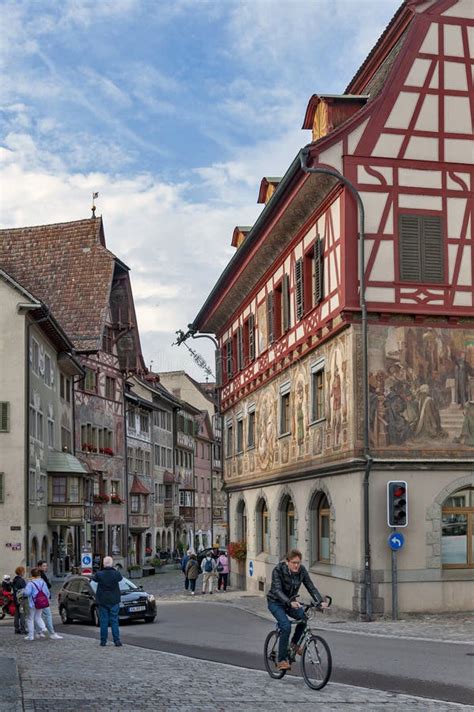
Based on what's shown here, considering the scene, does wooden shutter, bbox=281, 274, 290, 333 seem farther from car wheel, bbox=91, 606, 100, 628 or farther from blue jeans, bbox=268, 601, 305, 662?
blue jeans, bbox=268, 601, 305, 662

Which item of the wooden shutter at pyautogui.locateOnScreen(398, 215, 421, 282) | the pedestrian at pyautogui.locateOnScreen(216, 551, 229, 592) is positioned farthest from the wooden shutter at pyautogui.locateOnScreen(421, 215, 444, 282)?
the pedestrian at pyautogui.locateOnScreen(216, 551, 229, 592)

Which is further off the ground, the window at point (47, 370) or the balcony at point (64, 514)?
the window at point (47, 370)

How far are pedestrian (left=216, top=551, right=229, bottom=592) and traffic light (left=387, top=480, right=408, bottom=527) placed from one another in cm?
1874

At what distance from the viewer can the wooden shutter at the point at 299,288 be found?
30156 mm

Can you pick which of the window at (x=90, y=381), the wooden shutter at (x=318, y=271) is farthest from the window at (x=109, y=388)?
the wooden shutter at (x=318, y=271)

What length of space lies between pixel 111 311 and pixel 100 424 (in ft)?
21.6

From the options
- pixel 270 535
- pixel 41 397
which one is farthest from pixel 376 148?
pixel 41 397

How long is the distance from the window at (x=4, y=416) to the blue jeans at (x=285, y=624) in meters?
33.5

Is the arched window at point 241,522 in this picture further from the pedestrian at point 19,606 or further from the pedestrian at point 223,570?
the pedestrian at point 19,606

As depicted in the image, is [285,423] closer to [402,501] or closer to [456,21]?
[402,501]

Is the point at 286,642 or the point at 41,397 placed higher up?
the point at 41,397

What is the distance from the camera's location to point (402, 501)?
2417 centimetres

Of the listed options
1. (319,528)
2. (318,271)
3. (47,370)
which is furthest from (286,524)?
(47,370)

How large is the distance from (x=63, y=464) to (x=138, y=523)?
72.1 feet
